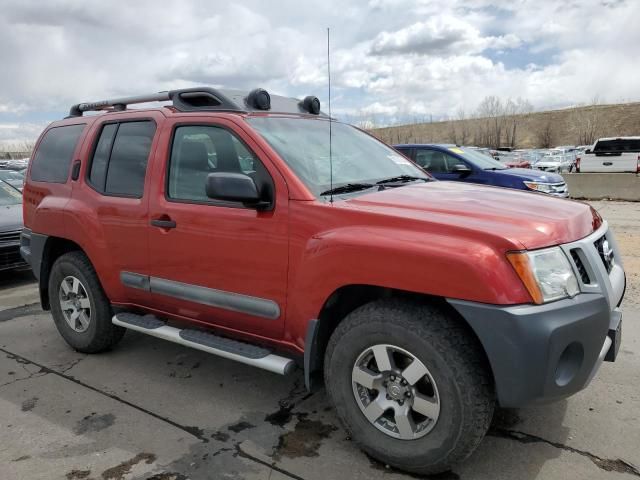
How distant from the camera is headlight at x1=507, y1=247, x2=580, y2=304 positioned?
90.4 inches

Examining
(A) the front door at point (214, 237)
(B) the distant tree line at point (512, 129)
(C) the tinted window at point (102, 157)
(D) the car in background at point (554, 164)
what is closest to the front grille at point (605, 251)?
(A) the front door at point (214, 237)

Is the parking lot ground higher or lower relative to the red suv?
lower

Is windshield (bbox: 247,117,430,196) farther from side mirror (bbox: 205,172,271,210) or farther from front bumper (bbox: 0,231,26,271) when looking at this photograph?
front bumper (bbox: 0,231,26,271)

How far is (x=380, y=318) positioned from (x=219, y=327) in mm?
1259

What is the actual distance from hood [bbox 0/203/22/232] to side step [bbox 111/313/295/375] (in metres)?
4.12

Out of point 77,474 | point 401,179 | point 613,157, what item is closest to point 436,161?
point 401,179

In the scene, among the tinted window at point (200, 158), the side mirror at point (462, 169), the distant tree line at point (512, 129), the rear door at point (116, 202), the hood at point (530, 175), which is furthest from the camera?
the distant tree line at point (512, 129)

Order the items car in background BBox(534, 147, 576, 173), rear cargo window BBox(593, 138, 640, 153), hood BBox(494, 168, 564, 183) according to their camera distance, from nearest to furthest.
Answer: hood BBox(494, 168, 564, 183)
rear cargo window BBox(593, 138, 640, 153)
car in background BBox(534, 147, 576, 173)

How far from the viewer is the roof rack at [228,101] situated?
3.52 meters

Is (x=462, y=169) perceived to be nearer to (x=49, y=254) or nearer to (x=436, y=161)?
(x=436, y=161)

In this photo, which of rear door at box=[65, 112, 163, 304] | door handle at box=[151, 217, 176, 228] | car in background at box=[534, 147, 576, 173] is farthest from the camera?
car in background at box=[534, 147, 576, 173]

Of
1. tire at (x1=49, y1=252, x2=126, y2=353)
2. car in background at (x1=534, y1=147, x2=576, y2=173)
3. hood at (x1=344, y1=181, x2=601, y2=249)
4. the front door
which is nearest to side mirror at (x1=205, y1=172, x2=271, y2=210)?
the front door

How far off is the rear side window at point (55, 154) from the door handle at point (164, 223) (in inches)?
50.4

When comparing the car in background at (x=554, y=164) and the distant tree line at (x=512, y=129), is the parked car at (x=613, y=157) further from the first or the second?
the distant tree line at (x=512, y=129)
